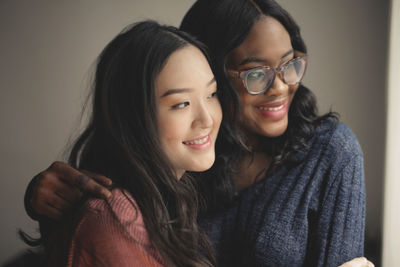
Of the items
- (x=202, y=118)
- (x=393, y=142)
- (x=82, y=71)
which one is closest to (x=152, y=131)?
(x=202, y=118)

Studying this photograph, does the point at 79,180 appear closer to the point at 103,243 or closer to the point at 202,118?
the point at 103,243

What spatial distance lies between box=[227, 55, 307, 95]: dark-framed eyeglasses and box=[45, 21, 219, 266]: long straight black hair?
226 millimetres

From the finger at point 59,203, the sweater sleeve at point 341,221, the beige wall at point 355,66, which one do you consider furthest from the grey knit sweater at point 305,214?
the beige wall at point 355,66

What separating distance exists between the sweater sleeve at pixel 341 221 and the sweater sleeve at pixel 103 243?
1.95 feet

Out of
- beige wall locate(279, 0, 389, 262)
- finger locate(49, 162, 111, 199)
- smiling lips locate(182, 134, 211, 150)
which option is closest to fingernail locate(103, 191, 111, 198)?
finger locate(49, 162, 111, 199)

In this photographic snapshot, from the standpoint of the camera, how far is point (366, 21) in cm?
167

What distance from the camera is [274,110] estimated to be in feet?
3.80

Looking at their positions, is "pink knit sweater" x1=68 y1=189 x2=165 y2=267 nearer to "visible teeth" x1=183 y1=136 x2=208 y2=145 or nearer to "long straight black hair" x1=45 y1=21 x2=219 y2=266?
"long straight black hair" x1=45 y1=21 x2=219 y2=266

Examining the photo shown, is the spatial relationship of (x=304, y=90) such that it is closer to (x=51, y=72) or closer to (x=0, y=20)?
(x=51, y=72)

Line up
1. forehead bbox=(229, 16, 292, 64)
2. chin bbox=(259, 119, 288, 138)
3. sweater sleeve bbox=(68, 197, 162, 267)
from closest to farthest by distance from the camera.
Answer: sweater sleeve bbox=(68, 197, 162, 267) < forehead bbox=(229, 16, 292, 64) < chin bbox=(259, 119, 288, 138)

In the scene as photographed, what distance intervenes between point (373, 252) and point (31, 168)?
181cm

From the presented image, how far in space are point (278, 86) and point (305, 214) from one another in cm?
41

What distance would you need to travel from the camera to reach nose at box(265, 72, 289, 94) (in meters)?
1.11

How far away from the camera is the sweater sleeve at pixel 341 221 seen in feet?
3.55
